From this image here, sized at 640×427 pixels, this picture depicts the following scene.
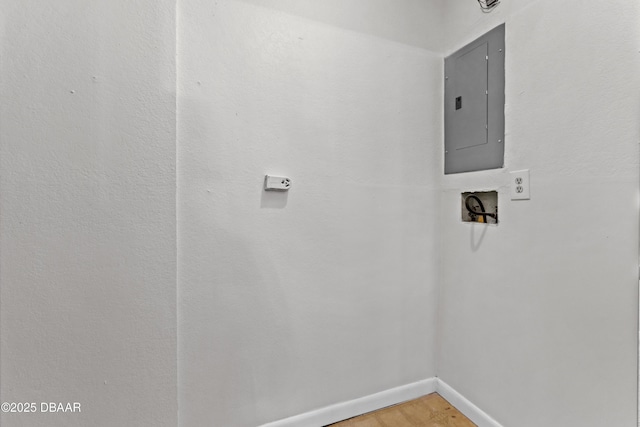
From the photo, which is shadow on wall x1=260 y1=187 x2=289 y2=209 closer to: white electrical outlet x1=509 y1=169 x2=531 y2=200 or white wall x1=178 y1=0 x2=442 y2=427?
white wall x1=178 y1=0 x2=442 y2=427

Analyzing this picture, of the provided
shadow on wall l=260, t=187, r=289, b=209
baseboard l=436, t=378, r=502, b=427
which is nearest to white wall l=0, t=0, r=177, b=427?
shadow on wall l=260, t=187, r=289, b=209

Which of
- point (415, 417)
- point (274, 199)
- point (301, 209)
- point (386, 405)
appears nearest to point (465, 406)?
point (415, 417)

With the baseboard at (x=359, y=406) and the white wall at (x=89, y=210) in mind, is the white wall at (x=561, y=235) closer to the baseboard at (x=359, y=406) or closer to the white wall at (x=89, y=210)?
the baseboard at (x=359, y=406)

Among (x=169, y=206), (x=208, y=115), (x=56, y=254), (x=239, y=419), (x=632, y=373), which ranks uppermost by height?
(x=208, y=115)

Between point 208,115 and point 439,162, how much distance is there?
4.10 feet

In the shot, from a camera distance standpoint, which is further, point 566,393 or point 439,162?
point 439,162

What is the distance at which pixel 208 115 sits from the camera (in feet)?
3.97

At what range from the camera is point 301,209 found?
138 cm

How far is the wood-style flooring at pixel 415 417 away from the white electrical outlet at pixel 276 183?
1199 millimetres

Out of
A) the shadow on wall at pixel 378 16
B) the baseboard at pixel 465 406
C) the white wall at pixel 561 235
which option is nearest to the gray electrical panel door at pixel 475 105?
the white wall at pixel 561 235

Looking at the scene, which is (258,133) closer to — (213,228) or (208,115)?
(208,115)

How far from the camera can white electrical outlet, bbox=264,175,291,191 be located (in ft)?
4.26

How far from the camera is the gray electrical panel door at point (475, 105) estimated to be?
1.36 m

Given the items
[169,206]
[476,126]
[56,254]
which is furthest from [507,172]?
[56,254]
